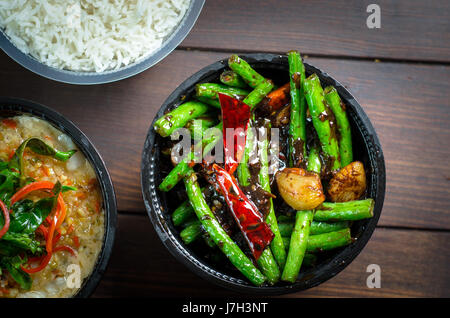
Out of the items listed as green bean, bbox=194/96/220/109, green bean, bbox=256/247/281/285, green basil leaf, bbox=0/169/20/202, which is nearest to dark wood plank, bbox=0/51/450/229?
green bean, bbox=194/96/220/109

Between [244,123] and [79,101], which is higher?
[79,101]

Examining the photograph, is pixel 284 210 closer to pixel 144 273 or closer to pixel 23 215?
pixel 144 273

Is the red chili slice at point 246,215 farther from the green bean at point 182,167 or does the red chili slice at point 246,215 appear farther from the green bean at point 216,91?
the green bean at point 216,91

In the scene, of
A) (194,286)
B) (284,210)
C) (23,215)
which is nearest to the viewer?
(23,215)

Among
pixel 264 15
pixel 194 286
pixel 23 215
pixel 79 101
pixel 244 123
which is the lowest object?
pixel 194 286

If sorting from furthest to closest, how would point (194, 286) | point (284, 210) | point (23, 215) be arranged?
point (194, 286) < point (284, 210) < point (23, 215)

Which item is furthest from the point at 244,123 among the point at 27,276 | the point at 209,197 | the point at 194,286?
the point at 27,276

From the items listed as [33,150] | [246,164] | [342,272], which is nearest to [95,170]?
[33,150]
